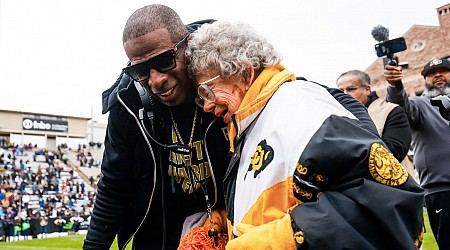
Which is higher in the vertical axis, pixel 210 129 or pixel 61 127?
pixel 210 129

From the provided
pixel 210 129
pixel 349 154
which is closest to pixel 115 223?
pixel 210 129

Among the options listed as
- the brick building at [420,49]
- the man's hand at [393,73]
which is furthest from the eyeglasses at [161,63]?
the brick building at [420,49]

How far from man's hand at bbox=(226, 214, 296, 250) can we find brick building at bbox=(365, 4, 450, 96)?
112 feet

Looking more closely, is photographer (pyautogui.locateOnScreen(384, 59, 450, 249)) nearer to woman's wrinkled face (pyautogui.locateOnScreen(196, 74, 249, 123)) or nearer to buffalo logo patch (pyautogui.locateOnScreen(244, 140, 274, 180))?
woman's wrinkled face (pyautogui.locateOnScreen(196, 74, 249, 123))

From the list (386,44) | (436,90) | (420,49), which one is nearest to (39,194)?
(420,49)

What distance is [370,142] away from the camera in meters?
1.49

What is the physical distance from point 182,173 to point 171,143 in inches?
7.1

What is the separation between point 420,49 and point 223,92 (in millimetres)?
36603

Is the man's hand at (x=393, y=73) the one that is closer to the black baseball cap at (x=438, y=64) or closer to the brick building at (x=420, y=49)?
the black baseball cap at (x=438, y=64)

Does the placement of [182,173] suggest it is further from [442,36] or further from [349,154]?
[442,36]

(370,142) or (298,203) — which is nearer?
(370,142)

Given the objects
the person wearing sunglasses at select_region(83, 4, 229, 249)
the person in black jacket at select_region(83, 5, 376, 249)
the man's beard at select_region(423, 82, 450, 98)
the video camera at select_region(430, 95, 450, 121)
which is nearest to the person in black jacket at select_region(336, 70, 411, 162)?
the video camera at select_region(430, 95, 450, 121)

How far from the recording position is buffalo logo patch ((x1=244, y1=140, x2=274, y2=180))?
5.51 ft

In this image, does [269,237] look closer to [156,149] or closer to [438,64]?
[156,149]
